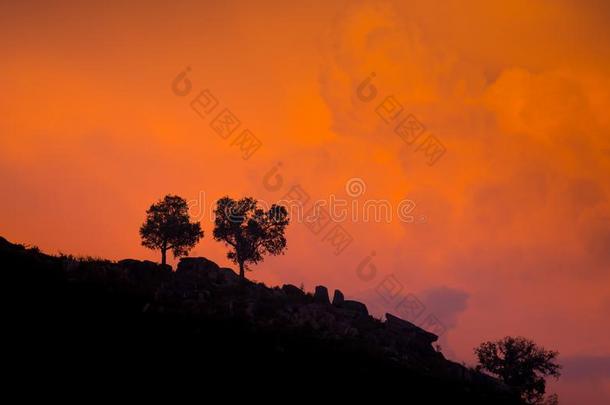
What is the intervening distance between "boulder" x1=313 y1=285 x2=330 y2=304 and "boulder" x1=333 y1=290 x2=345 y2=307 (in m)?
1.20

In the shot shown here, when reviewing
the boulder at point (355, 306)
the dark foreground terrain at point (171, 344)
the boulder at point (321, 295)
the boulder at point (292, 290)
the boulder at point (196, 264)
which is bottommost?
the dark foreground terrain at point (171, 344)

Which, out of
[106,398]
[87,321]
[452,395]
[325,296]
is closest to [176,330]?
[87,321]

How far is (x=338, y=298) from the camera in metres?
72.7

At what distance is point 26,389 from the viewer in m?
17.6

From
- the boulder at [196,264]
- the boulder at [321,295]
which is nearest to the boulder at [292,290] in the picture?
the boulder at [321,295]

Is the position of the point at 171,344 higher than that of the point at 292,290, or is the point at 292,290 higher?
the point at 292,290

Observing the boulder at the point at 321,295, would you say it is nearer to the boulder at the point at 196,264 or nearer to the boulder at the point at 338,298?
the boulder at the point at 338,298

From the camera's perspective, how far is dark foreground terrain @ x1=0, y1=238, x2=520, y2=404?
21188 millimetres

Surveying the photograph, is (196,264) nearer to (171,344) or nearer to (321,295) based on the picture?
(321,295)

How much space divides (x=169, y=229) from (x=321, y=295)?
29365 mm

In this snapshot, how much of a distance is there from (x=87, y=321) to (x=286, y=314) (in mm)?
30720

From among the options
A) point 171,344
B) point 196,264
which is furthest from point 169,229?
point 171,344

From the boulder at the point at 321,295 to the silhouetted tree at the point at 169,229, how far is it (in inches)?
957

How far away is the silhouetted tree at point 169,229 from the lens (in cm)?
7788
